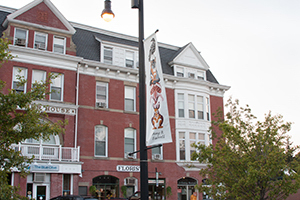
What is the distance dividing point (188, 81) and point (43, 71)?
1326cm

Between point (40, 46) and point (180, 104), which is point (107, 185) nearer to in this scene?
point (180, 104)

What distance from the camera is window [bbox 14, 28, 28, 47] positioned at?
24578 mm

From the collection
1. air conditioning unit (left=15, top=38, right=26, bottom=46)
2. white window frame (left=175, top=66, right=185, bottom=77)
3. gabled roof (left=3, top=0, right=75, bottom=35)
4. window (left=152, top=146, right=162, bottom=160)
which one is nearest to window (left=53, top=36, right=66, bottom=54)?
gabled roof (left=3, top=0, right=75, bottom=35)

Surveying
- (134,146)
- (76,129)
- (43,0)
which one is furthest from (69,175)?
(43,0)

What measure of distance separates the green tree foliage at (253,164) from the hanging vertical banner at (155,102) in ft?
19.6

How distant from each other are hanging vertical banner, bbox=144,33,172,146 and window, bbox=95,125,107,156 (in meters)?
18.7

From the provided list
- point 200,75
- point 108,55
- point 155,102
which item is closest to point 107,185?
point 108,55

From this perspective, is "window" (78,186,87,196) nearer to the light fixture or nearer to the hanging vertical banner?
the light fixture

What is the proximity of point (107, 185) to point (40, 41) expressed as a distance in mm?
12020

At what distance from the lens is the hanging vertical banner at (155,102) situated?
8.26 metres

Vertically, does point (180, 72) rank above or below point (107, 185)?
above

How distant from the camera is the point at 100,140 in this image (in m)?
27.1

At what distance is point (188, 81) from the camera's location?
3206 cm

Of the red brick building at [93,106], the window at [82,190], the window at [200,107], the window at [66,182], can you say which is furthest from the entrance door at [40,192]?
the window at [200,107]
